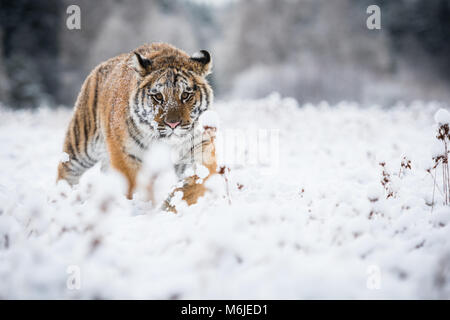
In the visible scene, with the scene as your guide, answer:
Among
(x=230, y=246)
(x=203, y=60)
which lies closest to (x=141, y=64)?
(x=203, y=60)

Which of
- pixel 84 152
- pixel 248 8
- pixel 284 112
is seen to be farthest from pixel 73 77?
pixel 84 152

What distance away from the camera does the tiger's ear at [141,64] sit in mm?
2971

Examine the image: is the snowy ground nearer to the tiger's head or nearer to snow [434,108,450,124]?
snow [434,108,450,124]

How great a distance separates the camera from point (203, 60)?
10.8 ft

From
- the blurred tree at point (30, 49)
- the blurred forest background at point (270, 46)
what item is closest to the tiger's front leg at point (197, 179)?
the blurred forest background at point (270, 46)

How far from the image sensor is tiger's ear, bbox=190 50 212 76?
329 cm

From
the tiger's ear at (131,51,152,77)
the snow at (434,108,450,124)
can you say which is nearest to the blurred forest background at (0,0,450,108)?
the tiger's ear at (131,51,152,77)

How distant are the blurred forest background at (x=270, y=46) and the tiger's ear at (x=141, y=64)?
13.4m

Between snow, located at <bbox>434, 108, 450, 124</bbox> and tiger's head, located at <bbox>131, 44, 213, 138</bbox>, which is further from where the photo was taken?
tiger's head, located at <bbox>131, 44, 213, 138</bbox>

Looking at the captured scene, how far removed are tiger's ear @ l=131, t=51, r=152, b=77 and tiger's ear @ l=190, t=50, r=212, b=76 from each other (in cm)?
50

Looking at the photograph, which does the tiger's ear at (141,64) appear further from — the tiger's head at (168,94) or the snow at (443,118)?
the snow at (443,118)

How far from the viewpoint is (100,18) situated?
23.9m

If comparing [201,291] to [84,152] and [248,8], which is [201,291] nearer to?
[84,152]

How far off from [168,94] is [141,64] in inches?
16.6
